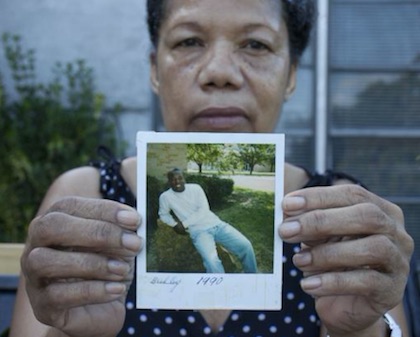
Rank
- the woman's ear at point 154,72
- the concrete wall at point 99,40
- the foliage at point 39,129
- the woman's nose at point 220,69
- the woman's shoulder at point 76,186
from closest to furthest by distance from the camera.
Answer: the woman's nose at point 220,69 → the woman's shoulder at point 76,186 → the woman's ear at point 154,72 → the foliage at point 39,129 → the concrete wall at point 99,40

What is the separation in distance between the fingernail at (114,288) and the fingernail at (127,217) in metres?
0.12

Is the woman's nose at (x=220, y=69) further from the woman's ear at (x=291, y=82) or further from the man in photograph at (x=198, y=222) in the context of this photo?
the man in photograph at (x=198, y=222)

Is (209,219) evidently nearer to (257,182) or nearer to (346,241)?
(257,182)

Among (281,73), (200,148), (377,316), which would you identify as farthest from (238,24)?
(377,316)

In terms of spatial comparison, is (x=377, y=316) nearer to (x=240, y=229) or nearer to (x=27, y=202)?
(x=240, y=229)

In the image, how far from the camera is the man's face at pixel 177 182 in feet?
4.97

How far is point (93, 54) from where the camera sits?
4.30 metres

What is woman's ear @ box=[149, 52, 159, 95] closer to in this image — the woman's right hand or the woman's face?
the woman's face

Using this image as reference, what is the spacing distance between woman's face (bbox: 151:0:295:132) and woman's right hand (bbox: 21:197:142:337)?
0.52 m

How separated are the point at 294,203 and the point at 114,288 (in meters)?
0.39

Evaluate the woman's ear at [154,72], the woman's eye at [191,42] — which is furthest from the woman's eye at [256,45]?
the woman's ear at [154,72]

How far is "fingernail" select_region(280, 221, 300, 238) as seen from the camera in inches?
58.1

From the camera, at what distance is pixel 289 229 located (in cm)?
148

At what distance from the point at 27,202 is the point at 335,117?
1.78 m
